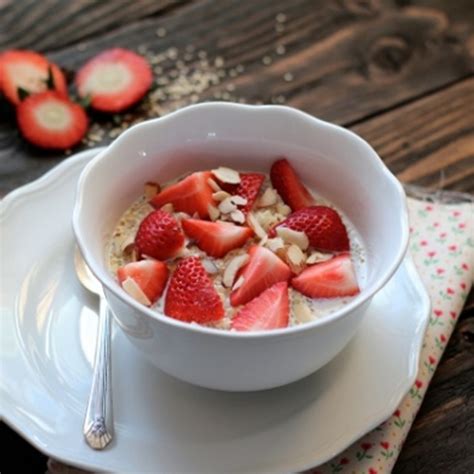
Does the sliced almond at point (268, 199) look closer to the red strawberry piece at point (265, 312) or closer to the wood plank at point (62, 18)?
the red strawberry piece at point (265, 312)

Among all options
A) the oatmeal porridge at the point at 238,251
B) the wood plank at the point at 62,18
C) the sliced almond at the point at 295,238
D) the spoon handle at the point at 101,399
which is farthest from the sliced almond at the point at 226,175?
the wood plank at the point at 62,18

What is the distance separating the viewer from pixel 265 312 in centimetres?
88

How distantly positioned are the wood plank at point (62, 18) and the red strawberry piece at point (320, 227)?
647 millimetres

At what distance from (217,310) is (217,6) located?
80 cm

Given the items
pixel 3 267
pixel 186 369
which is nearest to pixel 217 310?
pixel 186 369

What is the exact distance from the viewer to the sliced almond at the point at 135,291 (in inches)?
35.6

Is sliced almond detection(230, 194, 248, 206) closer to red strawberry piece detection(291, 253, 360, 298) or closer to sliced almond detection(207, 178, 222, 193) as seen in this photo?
sliced almond detection(207, 178, 222, 193)

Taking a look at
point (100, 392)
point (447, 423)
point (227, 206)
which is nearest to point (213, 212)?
point (227, 206)

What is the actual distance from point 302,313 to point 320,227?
12cm

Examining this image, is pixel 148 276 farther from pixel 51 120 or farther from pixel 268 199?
pixel 51 120

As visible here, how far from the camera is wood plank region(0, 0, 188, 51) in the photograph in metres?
1.46

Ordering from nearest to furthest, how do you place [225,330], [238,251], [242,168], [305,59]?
[225,330]
[238,251]
[242,168]
[305,59]

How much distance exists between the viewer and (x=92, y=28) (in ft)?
4.88

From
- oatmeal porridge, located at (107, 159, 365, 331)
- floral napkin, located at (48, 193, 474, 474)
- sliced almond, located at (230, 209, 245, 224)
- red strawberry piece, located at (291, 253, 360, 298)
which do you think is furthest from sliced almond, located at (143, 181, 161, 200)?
floral napkin, located at (48, 193, 474, 474)
